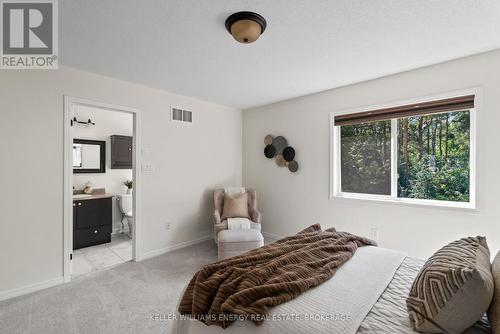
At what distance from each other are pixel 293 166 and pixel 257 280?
270 cm

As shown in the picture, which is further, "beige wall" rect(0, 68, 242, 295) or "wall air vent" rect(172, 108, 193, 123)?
"wall air vent" rect(172, 108, 193, 123)

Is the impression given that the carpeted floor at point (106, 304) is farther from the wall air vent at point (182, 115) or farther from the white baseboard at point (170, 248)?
the wall air vent at point (182, 115)

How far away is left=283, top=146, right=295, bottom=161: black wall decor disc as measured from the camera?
3.88 metres

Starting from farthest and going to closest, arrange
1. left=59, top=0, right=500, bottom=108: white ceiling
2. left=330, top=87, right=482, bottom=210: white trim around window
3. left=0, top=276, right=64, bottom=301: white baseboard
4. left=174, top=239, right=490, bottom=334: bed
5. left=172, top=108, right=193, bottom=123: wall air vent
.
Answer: left=172, top=108, right=193, bottom=123: wall air vent → left=330, top=87, right=482, bottom=210: white trim around window → left=0, top=276, right=64, bottom=301: white baseboard → left=59, top=0, right=500, bottom=108: white ceiling → left=174, top=239, right=490, bottom=334: bed

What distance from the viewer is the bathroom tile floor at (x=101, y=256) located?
305cm

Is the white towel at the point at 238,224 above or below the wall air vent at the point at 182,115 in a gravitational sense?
below

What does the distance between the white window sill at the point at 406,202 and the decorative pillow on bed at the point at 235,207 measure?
1.33 metres

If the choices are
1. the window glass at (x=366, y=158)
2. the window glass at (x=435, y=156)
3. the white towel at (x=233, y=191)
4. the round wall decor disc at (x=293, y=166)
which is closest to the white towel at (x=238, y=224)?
the white towel at (x=233, y=191)

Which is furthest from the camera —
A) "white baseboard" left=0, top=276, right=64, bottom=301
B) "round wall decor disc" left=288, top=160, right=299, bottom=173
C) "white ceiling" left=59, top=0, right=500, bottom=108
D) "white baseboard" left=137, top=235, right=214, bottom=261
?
"round wall decor disc" left=288, top=160, right=299, bottom=173

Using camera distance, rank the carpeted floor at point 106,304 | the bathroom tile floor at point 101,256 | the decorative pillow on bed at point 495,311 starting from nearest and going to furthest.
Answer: the decorative pillow on bed at point 495,311 < the carpeted floor at point 106,304 < the bathroom tile floor at point 101,256

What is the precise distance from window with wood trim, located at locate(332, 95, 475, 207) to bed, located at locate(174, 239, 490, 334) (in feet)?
5.82

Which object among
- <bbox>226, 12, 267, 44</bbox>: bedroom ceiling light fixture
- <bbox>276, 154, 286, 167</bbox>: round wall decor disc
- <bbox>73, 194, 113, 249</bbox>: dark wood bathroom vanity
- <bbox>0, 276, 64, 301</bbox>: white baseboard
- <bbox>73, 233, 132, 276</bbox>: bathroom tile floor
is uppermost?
<bbox>226, 12, 267, 44</bbox>: bedroom ceiling light fixture

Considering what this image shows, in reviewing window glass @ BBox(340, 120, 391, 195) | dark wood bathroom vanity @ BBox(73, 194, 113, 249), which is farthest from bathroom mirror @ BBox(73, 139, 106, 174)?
window glass @ BBox(340, 120, 391, 195)

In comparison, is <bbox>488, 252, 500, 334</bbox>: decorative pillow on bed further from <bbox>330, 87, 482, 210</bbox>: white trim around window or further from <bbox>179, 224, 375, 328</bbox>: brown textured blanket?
<bbox>330, 87, 482, 210</bbox>: white trim around window
